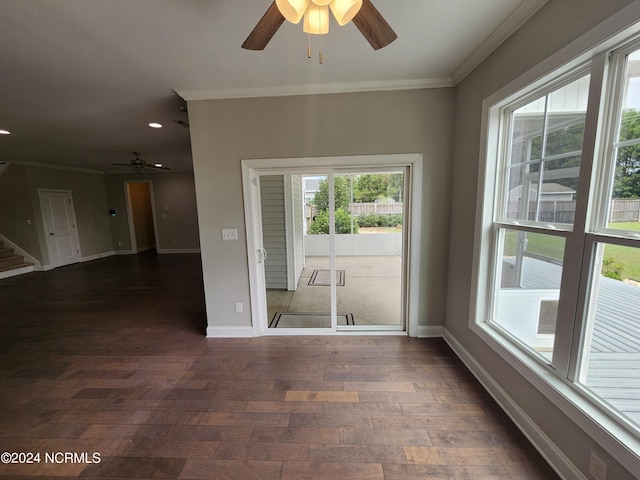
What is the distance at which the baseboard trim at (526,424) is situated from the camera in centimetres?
133

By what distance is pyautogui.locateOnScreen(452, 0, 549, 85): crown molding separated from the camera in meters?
1.46

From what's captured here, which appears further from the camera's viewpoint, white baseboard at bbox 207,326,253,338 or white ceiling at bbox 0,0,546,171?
white baseboard at bbox 207,326,253,338

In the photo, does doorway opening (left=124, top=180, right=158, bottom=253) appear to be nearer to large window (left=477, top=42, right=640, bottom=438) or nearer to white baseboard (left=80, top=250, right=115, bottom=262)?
white baseboard (left=80, top=250, right=115, bottom=262)

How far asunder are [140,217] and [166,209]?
1.61 metres

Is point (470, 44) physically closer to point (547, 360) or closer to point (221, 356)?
point (547, 360)

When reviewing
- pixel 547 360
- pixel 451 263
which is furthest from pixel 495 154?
pixel 547 360

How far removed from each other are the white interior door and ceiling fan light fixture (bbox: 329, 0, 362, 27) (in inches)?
337

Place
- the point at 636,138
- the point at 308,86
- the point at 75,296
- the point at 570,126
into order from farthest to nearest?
the point at 75,296, the point at 308,86, the point at 570,126, the point at 636,138

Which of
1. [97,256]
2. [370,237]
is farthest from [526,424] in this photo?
[97,256]

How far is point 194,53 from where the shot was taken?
6.24 feet

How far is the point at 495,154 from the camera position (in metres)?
1.94

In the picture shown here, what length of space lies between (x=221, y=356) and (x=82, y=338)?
6.11ft

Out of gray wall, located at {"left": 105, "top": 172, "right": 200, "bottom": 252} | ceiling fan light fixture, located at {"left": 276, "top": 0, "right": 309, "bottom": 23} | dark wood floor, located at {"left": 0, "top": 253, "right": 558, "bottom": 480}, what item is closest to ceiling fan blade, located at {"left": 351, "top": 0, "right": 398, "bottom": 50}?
ceiling fan light fixture, located at {"left": 276, "top": 0, "right": 309, "bottom": 23}

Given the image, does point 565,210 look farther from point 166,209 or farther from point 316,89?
point 166,209
